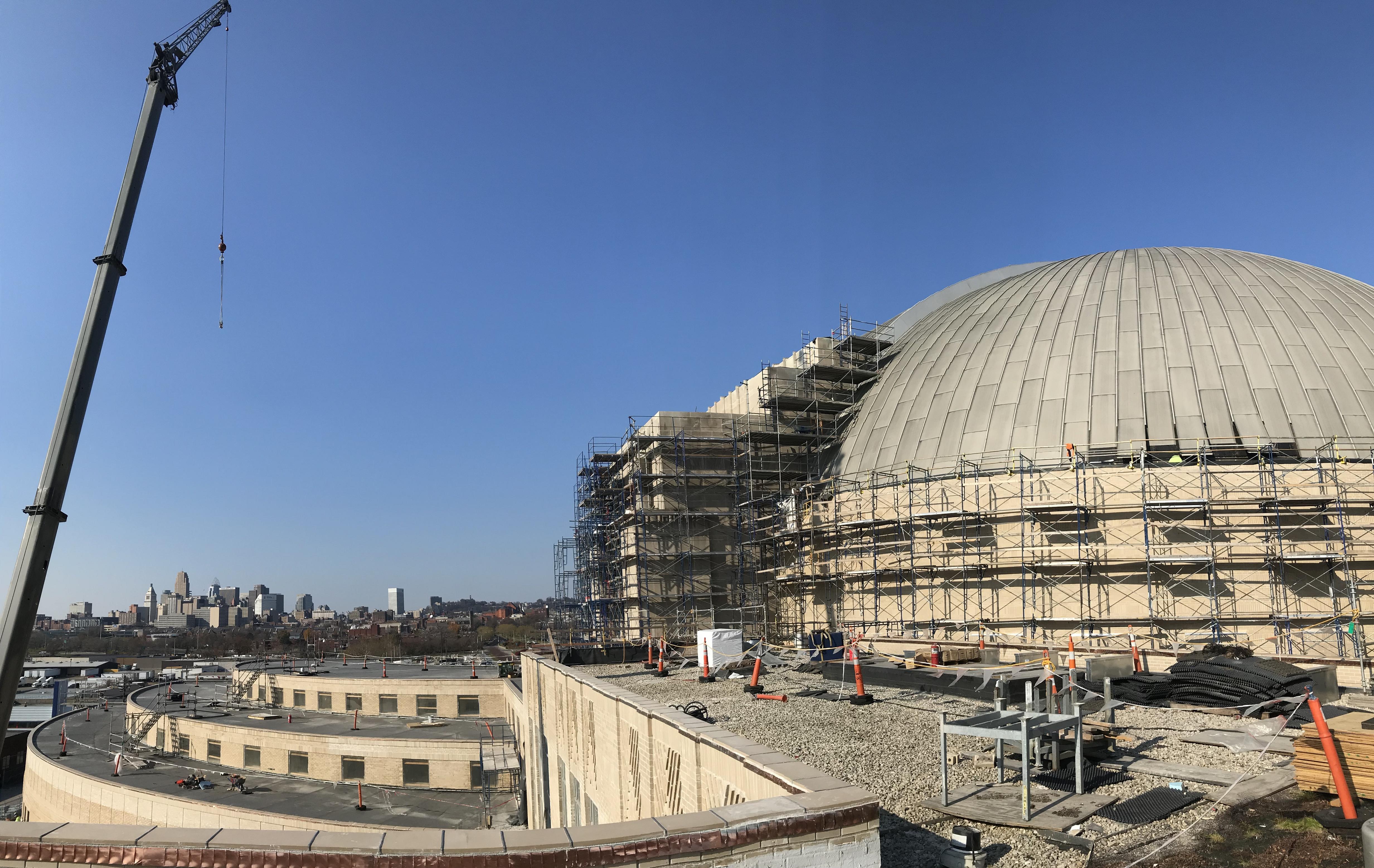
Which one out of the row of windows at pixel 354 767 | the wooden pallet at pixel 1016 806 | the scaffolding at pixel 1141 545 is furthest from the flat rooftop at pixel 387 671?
the wooden pallet at pixel 1016 806

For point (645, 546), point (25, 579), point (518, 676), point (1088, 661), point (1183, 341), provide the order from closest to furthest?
point (25, 579) < point (1088, 661) < point (1183, 341) < point (645, 546) < point (518, 676)

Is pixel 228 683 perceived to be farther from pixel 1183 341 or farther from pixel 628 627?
pixel 1183 341

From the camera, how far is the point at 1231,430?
28.9 metres

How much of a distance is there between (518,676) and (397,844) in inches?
1762

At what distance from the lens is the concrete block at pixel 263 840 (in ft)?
20.9

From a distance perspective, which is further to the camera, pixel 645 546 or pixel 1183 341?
pixel 645 546

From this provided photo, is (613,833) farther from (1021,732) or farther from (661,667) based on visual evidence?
(661,667)

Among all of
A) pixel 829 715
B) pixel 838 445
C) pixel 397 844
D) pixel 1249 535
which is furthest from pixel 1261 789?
pixel 838 445

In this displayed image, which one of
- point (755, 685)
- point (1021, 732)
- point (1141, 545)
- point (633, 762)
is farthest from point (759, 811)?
point (1141, 545)

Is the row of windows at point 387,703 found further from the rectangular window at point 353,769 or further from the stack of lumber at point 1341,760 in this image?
the stack of lumber at point 1341,760

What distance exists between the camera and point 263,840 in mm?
6539

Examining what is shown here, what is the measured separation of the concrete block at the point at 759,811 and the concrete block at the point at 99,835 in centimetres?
446

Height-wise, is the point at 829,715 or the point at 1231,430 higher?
the point at 1231,430

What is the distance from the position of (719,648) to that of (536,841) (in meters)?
18.8
